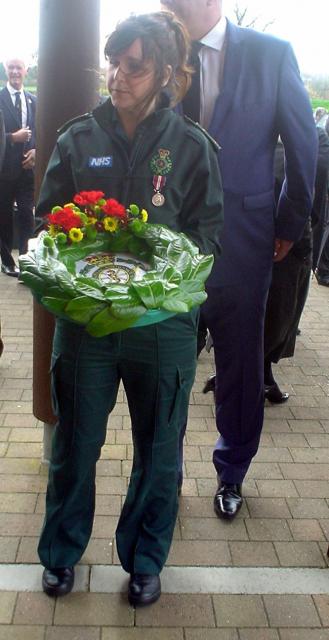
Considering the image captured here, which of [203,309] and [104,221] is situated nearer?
[104,221]

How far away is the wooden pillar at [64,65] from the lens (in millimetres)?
2572

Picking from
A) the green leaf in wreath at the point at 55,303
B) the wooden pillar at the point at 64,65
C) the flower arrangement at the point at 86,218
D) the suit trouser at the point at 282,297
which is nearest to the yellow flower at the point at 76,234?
the flower arrangement at the point at 86,218

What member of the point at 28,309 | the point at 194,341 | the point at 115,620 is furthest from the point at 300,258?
the point at 28,309

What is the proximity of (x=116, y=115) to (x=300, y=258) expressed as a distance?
1857mm

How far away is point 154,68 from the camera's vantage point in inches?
80.0

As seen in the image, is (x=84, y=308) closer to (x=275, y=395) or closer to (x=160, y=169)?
(x=160, y=169)

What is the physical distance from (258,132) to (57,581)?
1.88m

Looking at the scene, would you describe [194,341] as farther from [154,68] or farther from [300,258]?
[300,258]

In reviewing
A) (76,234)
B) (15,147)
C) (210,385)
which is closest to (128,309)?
(76,234)

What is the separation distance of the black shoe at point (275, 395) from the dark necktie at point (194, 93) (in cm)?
221

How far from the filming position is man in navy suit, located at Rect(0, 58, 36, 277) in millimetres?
6748

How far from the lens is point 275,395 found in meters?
4.27

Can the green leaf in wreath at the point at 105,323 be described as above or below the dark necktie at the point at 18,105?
above

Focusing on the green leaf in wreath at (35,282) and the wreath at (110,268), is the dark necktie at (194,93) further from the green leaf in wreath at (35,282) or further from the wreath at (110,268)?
the green leaf in wreath at (35,282)
